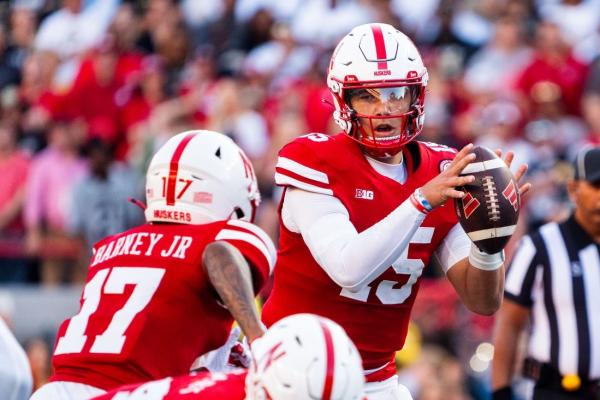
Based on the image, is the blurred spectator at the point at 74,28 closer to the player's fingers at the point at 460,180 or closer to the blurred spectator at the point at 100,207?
the blurred spectator at the point at 100,207

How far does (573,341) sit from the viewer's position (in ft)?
21.5

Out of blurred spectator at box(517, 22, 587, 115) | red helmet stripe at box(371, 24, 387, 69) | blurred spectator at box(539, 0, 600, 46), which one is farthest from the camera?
blurred spectator at box(539, 0, 600, 46)

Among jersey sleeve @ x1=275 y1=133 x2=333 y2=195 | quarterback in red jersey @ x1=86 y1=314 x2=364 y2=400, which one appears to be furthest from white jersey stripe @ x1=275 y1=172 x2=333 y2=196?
quarterback in red jersey @ x1=86 y1=314 x2=364 y2=400

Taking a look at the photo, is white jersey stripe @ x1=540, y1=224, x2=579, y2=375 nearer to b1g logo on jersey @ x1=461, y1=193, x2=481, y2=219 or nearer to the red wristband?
b1g logo on jersey @ x1=461, y1=193, x2=481, y2=219

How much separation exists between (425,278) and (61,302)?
9.40 feet

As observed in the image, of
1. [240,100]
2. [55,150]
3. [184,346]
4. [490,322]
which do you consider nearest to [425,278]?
[490,322]

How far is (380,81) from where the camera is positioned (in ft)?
17.1

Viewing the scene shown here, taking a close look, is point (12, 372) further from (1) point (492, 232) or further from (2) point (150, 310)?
(1) point (492, 232)

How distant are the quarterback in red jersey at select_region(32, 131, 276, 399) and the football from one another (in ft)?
2.44

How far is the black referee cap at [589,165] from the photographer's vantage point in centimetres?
659

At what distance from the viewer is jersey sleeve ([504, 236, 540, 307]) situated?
6.68 m

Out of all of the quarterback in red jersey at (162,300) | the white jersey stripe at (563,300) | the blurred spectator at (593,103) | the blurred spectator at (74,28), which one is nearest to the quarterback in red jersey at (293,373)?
the quarterback in red jersey at (162,300)

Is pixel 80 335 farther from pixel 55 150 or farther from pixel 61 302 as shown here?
pixel 55 150

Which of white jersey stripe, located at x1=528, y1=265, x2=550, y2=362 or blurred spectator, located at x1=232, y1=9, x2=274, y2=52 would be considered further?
blurred spectator, located at x1=232, y1=9, x2=274, y2=52
